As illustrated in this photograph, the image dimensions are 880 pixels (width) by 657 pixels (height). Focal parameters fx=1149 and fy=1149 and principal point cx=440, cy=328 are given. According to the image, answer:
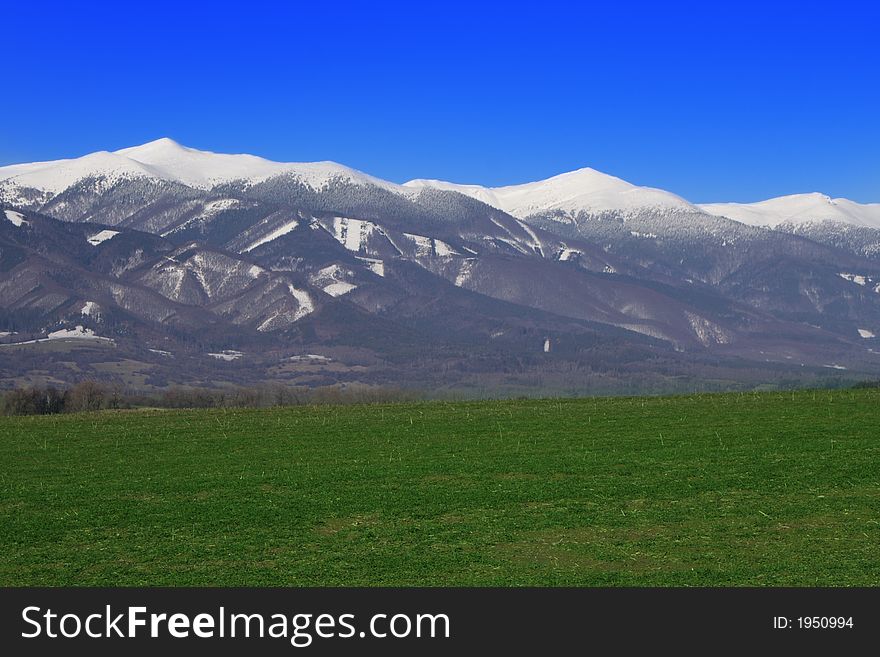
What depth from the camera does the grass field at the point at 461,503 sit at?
21.8 meters

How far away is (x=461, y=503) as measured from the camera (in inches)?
1096

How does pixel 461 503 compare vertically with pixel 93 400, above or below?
below

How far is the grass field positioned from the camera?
21.8 metres

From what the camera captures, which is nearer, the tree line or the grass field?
the grass field

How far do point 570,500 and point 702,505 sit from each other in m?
3.15

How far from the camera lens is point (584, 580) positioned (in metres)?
20.8

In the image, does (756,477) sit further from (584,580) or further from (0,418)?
(0,418)

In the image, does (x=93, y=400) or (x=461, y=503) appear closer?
(x=461, y=503)

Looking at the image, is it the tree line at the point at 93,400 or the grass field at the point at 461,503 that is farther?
the tree line at the point at 93,400
